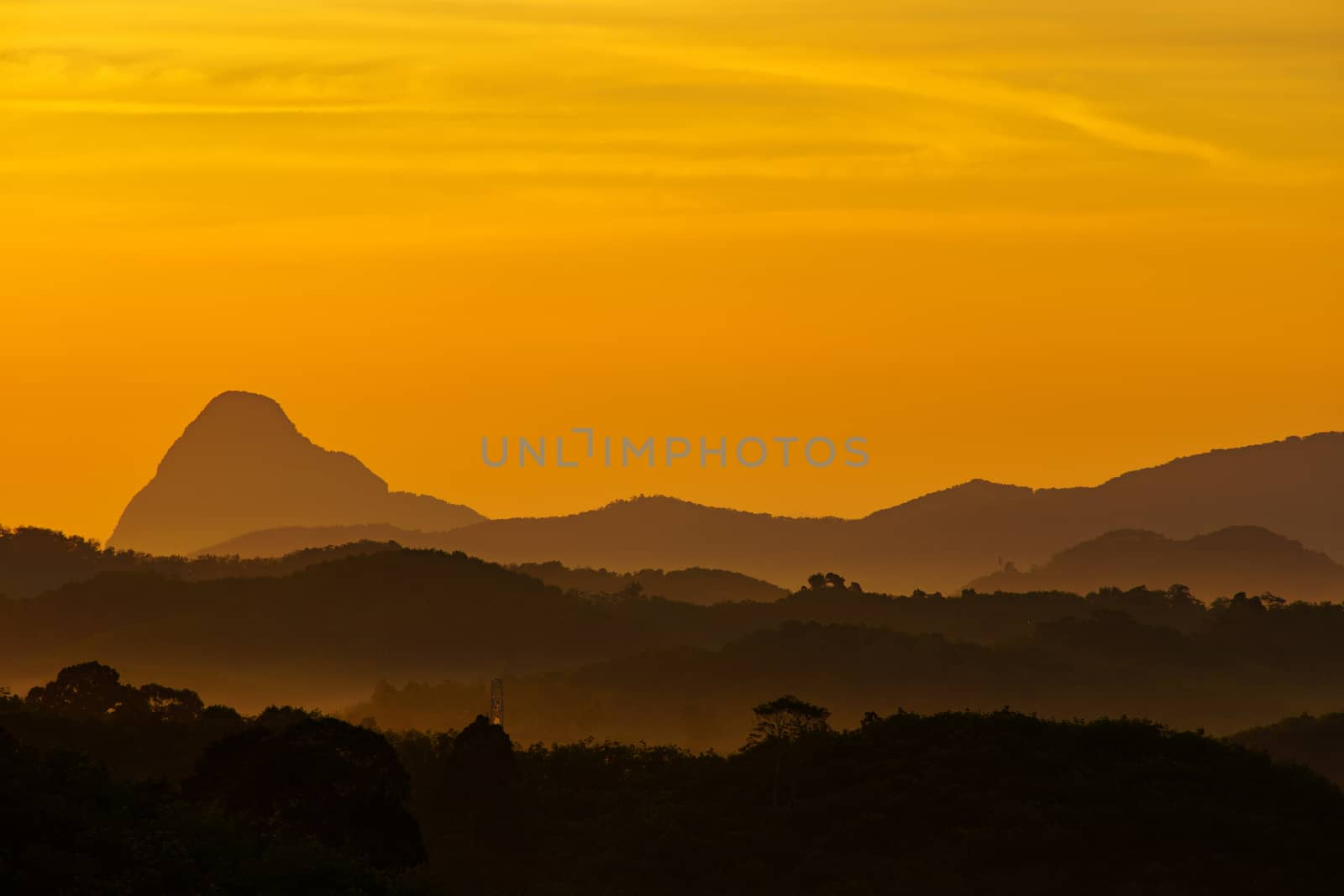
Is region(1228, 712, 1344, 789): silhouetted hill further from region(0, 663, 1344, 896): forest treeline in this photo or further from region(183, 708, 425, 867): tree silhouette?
region(183, 708, 425, 867): tree silhouette

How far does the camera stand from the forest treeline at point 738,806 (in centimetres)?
9381

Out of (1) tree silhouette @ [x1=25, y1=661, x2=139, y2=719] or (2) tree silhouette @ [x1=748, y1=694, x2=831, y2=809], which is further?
(1) tree silhouette @ [x1=25, y1=661, x2=139, y2=719]

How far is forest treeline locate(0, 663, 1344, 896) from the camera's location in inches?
3693

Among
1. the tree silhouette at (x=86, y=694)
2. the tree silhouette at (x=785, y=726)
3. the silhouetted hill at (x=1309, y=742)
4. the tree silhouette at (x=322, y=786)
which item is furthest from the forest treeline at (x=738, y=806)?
the silhouetted hill at (x=1309, y=742)

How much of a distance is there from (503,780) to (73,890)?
171 feet

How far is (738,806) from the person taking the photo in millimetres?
122625

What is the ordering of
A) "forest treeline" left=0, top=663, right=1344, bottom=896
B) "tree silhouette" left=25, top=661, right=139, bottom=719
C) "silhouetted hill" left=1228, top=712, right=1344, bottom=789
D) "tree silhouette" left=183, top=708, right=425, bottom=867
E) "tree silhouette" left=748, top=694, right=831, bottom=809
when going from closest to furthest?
"forest treeline" left=0, top=663, right=1344, bottom=896 < "tree silhouette" left=183, top=708, right=425, bottom=867 < "tree silhouette" left=748, top=694, right=831, bottom=809 < "tree silhouette" left=25, top=661, right=139, bottom=719 < "silhouetted hill" left=1228, top=712, right=1344, bottom=789

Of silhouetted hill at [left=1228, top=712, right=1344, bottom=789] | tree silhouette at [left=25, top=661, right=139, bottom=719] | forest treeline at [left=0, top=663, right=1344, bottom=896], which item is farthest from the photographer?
silhouetted hill at [left=1228, top=712, right=1344, bottom=789]

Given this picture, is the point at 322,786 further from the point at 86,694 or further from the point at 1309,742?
the point at 1309,742

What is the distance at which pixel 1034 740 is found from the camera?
12812 centimetres

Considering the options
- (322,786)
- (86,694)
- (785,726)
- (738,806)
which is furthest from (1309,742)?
(322,786)

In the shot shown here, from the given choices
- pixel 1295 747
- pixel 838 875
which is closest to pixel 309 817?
pixel 838 875

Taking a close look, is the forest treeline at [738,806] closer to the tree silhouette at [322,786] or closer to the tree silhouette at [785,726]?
the tree silhouette at [322,786]

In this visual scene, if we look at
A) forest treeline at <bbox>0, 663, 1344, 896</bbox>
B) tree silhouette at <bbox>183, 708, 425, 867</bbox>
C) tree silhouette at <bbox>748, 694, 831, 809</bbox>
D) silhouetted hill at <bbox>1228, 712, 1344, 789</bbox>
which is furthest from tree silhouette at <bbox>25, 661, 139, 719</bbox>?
silhouetted hill at <bbox>1228, 712, 1344, 789</bbox>
